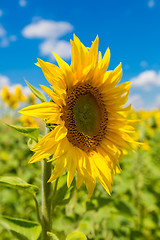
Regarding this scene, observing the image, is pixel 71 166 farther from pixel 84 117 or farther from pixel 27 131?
pixel 84 117

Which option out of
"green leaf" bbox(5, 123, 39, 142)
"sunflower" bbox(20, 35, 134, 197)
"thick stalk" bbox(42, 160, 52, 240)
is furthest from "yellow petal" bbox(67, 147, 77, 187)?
"green leaf" bbox(5, 123, 39, 142)

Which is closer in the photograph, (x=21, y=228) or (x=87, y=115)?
(x=21, y=228)

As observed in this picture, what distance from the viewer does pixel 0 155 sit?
6148 mm

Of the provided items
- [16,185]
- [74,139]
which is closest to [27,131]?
[16,185]

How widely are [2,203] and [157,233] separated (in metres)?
2.72

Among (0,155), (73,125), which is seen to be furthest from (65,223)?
(0,155)

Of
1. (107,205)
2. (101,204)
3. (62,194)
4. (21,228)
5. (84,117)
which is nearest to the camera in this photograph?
(21,228)

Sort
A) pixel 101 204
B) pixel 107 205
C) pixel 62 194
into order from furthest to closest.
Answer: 1. pixel 107 205
2. pixel 101 204
3. pixel 62 194

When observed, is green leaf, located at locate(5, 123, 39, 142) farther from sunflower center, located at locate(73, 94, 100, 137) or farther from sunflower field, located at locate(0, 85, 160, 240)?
sunflower center, located at locate(73, 94, 100, 137)

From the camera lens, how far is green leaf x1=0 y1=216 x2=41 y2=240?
1358 millimetres

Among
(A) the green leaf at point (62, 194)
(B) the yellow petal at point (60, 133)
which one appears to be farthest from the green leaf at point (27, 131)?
(A) the green leaf at point (62, 194)

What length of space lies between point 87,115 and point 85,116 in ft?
0.12

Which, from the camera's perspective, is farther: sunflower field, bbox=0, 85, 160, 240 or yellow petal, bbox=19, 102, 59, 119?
sunflower field, bbox=0, 85, 160, 240

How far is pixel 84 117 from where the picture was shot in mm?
1764
